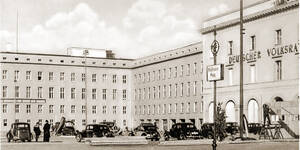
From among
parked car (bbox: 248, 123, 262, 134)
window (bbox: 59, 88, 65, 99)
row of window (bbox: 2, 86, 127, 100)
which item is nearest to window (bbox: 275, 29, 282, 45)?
parked car (bbox: 248, 123, 262, 134)

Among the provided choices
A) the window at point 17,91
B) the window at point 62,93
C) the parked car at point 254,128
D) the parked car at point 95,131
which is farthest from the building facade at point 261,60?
the window at point 17,91

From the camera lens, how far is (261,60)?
45094 millimetres

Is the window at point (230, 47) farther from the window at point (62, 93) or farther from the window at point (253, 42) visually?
the window at point (62, 93)

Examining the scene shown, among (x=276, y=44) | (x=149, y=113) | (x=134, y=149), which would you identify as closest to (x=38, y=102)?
(x=149, y=113)

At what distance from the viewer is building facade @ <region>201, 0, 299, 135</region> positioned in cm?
4066

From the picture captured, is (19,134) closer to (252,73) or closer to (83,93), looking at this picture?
(252,73)

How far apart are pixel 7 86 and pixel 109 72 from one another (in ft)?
52.1

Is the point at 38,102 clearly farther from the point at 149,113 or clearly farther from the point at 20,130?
the point at 20,130

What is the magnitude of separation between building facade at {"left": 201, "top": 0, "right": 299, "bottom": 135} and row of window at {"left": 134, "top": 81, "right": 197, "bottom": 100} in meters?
15.4

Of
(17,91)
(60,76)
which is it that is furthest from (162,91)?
(17,91)

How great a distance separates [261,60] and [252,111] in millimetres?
4346

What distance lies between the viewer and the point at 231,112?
4856 cm

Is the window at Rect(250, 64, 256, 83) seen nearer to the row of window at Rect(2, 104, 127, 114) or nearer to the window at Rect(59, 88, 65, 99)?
the row of window at Rect(2, 104, 127, 114)

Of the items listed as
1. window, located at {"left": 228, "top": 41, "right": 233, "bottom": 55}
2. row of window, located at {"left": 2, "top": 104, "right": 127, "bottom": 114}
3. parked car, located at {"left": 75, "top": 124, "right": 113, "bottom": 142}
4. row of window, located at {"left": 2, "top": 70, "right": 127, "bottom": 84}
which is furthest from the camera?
row of window, located at {"left": 2, "top": 70, "right": 127, "bottom": 84}
